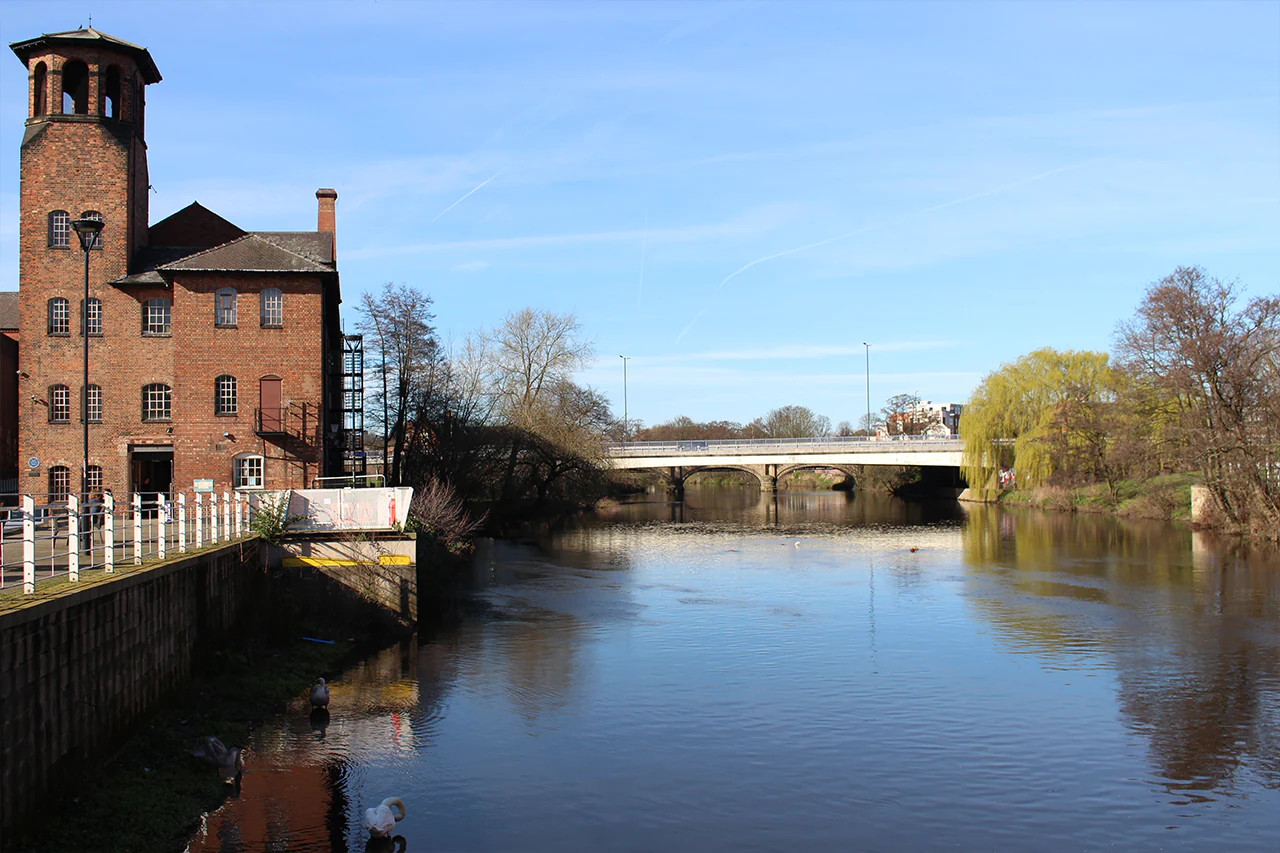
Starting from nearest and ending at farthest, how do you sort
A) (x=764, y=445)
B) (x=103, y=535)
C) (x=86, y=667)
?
(x=86, y=667) → (x=103, y=535) → (x=764, y=445)

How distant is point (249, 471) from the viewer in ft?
104

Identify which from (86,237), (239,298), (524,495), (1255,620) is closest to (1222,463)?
(1255,620)

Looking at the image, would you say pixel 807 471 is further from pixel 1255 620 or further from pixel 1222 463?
pixel 1255 620

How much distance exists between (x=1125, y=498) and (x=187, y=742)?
4957 cm

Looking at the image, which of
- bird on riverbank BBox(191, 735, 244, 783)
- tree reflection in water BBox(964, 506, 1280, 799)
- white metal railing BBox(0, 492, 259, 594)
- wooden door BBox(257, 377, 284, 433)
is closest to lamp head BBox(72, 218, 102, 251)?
white metal railing BBox(0, 492, 259, 594)

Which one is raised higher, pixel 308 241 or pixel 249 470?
pixel 308 241

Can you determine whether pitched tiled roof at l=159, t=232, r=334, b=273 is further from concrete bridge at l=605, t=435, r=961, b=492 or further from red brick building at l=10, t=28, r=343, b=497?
concrete bridge at l=605, t=435, r=961, b=492

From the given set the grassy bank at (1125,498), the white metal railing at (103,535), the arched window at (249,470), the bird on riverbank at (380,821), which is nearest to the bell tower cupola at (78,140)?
the arched window at (249,470)

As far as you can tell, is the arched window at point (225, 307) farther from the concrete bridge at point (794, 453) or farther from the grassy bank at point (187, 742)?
the concrete bridge at point (794, 453)

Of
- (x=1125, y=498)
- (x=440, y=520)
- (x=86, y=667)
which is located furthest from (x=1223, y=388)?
(x=86, y=667)

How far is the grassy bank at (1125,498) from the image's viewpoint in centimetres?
4612

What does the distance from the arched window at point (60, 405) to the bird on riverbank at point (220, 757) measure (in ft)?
76.0

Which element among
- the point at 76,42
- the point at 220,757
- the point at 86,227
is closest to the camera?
the point at 220,757

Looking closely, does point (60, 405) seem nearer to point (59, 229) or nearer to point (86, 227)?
point (59, 229)
